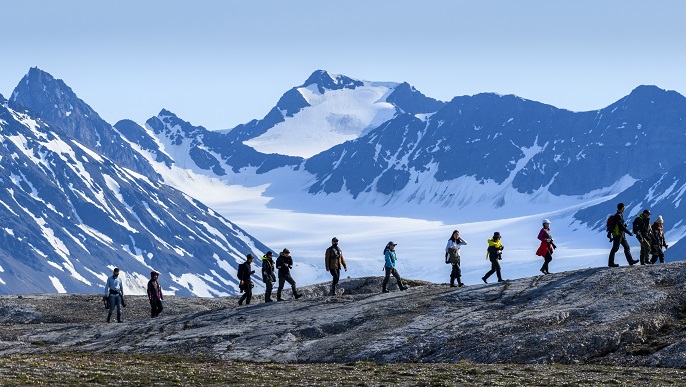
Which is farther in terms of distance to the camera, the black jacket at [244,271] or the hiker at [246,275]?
the black jacket at [244,271]

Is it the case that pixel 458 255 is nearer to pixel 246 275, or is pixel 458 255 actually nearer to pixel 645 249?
pixel 645 249

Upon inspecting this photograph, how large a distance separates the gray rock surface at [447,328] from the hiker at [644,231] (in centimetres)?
252

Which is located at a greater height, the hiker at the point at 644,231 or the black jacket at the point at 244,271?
the black jacket at the point at 244,271

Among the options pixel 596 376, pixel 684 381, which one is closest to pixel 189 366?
pixel 596 376

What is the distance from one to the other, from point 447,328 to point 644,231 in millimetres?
13164

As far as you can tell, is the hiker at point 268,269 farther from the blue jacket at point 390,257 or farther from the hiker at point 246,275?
the blue jacket at point 390,257

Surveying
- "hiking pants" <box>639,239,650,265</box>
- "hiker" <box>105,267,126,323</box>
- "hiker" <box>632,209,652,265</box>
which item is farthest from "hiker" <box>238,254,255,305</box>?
"hiking pants" <box>639,239,650,265</box>

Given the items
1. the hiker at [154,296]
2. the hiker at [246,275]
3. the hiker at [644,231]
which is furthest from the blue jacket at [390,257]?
the hiker at [644,231]

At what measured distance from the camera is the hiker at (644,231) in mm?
59109

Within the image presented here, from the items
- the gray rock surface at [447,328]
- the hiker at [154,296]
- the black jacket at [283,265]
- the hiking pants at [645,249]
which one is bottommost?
the gray rock surface at [447,328]

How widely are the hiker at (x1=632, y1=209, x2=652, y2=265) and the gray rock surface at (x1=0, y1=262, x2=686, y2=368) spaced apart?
252 centimetres

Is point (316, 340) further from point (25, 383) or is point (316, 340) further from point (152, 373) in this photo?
point (25, 383)

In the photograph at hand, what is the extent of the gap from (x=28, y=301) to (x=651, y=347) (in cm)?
4090

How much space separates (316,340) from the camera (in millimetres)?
53156
